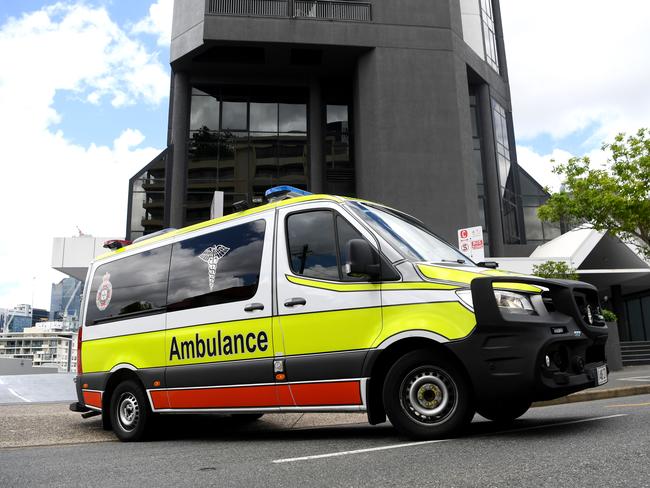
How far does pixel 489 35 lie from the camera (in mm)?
31953

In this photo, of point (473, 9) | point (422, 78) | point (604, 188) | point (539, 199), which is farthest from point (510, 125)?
point (604, 188)

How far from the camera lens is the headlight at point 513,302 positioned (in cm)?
493

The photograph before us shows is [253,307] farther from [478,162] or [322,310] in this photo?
[478,162]

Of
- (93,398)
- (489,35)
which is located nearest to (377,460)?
(93,398)

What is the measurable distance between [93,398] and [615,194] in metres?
17.1

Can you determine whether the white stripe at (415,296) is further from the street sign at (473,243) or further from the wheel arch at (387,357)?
the street sign at (473,243)

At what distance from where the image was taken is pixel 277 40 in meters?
24.9

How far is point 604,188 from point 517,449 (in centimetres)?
1726

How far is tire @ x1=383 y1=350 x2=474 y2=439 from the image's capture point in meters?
4.93

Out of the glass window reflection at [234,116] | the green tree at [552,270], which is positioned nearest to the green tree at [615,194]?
the green tree at [552,270]

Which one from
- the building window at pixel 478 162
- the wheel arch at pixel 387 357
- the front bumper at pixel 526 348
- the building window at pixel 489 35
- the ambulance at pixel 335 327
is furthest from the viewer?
the building window at pixel 489 35

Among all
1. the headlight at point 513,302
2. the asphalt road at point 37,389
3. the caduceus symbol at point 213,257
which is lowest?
the asphalt road at point 37,389

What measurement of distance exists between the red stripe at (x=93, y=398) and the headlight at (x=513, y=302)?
17.8 feet

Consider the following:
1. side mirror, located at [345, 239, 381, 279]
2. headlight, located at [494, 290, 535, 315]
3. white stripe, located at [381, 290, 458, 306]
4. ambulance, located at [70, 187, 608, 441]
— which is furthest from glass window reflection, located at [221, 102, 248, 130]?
headlight, located at [494, 290, 535, 315]
